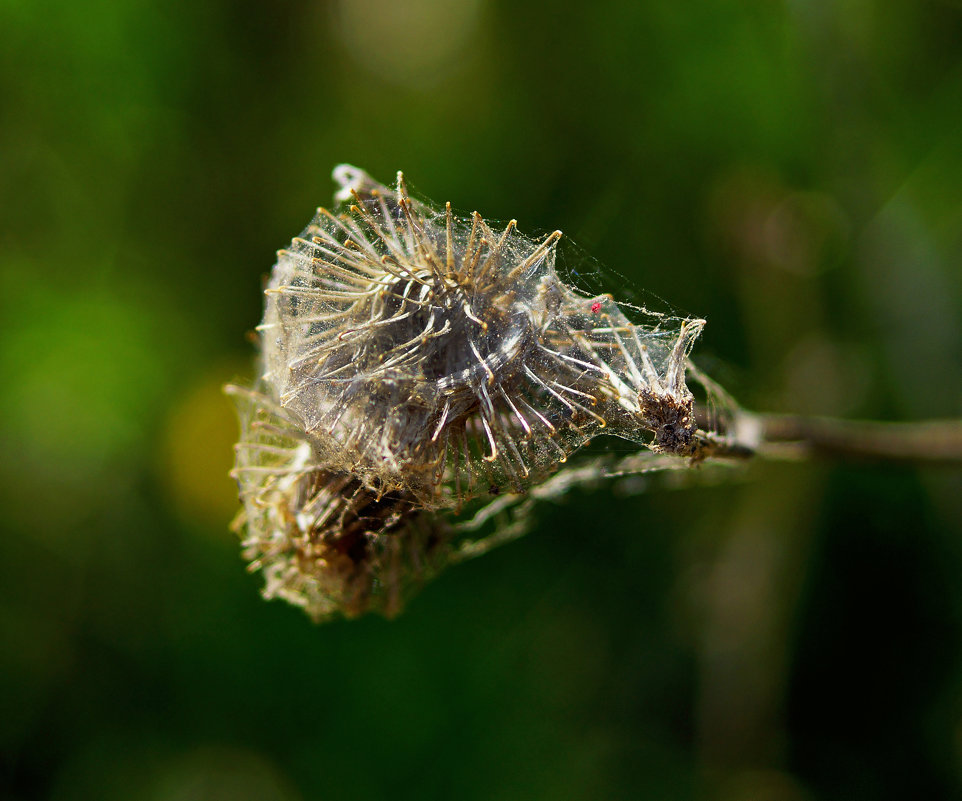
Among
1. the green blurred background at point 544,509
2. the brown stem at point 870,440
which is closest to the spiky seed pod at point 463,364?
the brown stem at point 870,440

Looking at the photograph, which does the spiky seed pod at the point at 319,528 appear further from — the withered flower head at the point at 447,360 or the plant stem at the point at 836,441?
the plant stem at the point at 836,441

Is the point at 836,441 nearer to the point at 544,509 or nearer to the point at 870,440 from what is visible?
the point at 870,440

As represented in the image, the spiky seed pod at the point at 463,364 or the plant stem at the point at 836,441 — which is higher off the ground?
the plant stem at the point at 836,441

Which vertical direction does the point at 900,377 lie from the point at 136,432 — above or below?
above

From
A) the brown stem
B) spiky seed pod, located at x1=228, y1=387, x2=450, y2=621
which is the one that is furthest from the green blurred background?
spiky seed pod, located at x1=228, y1=387, x2=450, y2=621

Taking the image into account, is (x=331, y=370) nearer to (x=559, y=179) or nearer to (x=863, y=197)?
(x=559, y=179)

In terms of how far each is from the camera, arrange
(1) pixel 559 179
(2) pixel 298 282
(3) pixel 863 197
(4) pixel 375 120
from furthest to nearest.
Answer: (4) pixel 375 120 → (1) pixel 559 179 → (3) pixel 863 197 → (2) pixel 298 282

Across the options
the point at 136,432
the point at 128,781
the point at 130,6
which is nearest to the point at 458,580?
the point at 136,432
